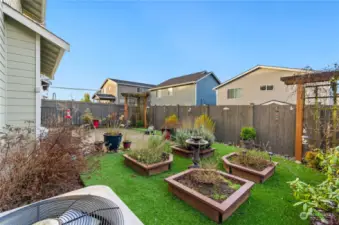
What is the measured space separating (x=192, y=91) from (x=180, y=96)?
1.66 m

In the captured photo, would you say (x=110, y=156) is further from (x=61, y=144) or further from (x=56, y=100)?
(x=56, y=100)

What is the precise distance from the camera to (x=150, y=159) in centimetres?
334

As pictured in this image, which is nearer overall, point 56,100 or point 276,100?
point 56,100

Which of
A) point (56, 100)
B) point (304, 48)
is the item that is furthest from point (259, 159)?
point (56, 100)

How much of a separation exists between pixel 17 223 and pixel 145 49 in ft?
49.4

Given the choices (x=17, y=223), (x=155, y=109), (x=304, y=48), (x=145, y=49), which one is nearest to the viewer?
(x=17, y=223)

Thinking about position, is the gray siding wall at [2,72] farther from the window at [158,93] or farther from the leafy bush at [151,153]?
the window at [158,93]

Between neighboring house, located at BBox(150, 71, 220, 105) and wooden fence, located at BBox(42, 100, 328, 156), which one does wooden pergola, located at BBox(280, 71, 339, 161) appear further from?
neighboring house, located at BBox(150, 71, 220, 105)

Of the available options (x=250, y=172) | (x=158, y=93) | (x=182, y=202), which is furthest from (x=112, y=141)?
(x=158, y=93)

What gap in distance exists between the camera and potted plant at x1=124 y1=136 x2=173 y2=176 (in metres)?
3.11

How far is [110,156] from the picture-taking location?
429 cm

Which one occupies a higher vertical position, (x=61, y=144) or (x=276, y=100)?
(x=276, y=100)

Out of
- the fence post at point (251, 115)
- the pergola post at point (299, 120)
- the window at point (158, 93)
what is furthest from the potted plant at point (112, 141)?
the window at point (158, 93)

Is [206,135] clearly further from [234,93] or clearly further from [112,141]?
[234,93]
